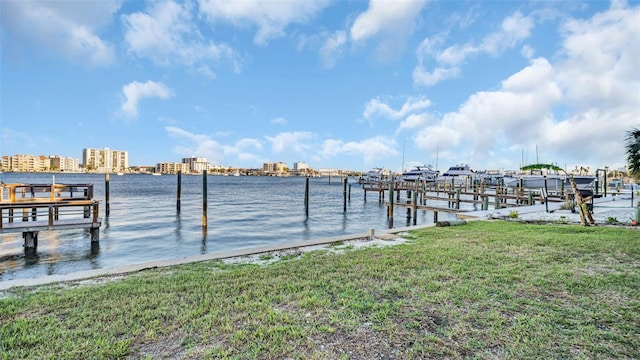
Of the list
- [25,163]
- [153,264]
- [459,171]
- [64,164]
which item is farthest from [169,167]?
[153,264]

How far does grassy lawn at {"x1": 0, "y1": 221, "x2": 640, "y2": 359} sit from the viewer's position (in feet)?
10.8

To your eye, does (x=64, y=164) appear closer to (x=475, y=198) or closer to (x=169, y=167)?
(x=169, y=167)

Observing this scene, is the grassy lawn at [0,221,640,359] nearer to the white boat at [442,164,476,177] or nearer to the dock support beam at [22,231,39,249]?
the dock support beam at [22,231,39,249]

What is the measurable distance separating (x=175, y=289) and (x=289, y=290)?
5.82 ft

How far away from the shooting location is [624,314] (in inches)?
158

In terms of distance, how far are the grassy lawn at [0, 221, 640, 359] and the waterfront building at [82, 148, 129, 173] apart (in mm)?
173030

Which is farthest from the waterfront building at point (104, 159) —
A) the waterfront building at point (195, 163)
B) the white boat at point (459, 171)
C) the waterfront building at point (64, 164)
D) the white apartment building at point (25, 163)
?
the white boat at point (459, 171)

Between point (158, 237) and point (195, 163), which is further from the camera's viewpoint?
point (195, 163)

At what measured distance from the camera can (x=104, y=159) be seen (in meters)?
159

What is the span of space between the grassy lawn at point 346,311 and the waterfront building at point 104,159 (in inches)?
6812

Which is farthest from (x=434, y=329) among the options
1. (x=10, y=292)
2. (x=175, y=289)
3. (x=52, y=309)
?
(x=10, y=292)

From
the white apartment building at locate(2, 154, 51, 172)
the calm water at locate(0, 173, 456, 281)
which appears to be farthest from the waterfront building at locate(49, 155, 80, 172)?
the calm water at locate(0, 173, 456, 281)

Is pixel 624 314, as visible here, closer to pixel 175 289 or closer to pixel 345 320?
pixel 345 320

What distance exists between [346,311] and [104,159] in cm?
18793
